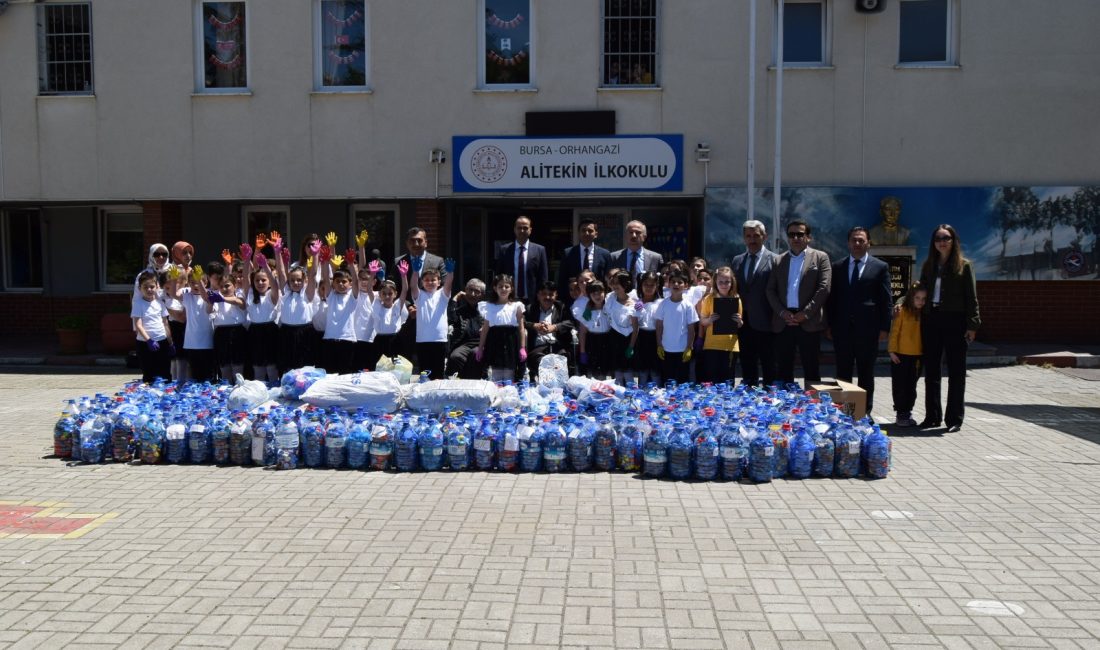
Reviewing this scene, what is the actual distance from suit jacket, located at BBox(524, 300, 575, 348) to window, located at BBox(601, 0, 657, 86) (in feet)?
19.9

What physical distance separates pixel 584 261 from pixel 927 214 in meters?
7.18

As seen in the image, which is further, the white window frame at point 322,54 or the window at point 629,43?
the white window frame at point 322,54

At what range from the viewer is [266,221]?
1891 cm

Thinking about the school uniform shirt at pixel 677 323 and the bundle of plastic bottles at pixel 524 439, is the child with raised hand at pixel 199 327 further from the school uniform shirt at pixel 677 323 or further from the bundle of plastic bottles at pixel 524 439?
the school uniform shirt at pixel 677 323

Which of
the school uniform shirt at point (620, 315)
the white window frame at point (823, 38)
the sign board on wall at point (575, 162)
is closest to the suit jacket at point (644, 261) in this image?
the school uniform shirt at point (620, 315)

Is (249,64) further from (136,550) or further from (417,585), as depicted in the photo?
(417,585)

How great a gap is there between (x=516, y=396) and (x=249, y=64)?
34.5ft

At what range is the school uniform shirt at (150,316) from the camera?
34.8 feet

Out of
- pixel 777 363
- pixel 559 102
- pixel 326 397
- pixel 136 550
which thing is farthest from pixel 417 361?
pixel 559 102

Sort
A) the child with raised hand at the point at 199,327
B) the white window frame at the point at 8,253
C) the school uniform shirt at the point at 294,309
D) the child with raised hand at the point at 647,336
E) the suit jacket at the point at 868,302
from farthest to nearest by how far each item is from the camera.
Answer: the white window frame at the point at 8,253 < the child with raised hand at the point at 199,327 < the school uniform shirt at the point at 294,309 < the child with raised hand at the point at 647,336 < the suit jacket at the point at 868,302

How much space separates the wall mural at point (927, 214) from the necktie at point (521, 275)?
5210mm

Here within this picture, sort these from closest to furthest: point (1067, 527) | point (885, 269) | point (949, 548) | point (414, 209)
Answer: point (949, 548) → point (1067, 527) → point (885, 269) → point (414, 209)

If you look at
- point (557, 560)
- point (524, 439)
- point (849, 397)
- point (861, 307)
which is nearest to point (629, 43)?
point (861, 307)

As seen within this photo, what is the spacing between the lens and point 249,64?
53.6ft
